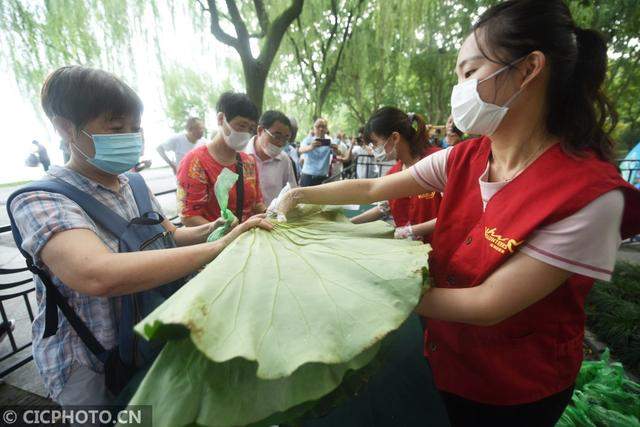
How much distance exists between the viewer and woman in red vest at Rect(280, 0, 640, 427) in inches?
34.0

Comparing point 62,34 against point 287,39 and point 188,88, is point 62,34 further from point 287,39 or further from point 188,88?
point 287,39

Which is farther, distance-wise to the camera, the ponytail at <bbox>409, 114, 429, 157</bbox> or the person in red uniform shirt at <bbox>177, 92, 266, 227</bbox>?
the ponytail at <bbox>409, 114, 429, 157</bbox>

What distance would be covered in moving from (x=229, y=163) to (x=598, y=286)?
4423mm

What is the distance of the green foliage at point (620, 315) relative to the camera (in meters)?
2.93

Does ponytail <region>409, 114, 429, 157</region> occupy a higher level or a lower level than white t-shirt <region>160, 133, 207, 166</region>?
higher

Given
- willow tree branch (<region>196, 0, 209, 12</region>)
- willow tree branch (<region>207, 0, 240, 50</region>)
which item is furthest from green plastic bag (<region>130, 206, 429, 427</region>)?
willow tree branch (<region>196, 0, 209, 12</region>)

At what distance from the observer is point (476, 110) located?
116 centimetres

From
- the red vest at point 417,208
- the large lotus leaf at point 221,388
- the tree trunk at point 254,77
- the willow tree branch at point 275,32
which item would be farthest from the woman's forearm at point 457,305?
the willow tree branch at point 275,32

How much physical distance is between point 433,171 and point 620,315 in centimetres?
330

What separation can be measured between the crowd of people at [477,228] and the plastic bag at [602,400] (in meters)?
1.16

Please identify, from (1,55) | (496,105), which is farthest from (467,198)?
(1,55)

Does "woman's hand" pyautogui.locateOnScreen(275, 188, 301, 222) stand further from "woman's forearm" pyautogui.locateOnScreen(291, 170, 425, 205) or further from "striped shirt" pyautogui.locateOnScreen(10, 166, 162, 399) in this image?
"striped shirt" pyautogui.locateOnScreen(10, 166, 162, 399)

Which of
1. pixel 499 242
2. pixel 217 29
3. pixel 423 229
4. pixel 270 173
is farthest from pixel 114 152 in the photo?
pixel 217 29

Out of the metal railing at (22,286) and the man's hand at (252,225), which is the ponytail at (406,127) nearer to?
the metal railing at (22,286)
